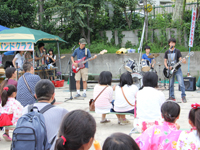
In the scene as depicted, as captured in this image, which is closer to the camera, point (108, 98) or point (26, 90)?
point (26, 90)

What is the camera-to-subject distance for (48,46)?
45.9 feet

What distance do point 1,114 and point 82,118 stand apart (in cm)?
278

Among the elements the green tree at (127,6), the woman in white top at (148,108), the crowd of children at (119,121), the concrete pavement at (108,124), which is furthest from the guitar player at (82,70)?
the green tree at (127,6)

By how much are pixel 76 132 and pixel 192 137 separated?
124 centimetres

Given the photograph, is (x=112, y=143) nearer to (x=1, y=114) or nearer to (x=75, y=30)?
(x=1, y=114)

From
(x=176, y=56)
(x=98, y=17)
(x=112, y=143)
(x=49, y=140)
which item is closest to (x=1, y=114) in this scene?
(x=49, y=140)

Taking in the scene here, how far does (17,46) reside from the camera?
29.0 ft

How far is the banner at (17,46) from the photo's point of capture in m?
8.85

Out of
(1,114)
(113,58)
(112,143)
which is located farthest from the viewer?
(113,58)

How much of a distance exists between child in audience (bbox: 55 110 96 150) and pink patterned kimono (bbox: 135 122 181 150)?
2.94 ft

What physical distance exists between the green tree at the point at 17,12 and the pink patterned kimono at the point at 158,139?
39.9 ft

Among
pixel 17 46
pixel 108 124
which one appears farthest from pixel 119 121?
pixel 17 46

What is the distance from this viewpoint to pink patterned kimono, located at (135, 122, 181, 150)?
2467mm

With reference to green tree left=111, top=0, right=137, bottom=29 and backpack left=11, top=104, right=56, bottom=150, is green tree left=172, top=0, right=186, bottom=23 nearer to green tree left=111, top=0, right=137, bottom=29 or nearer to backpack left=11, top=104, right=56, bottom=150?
green tree left=111, top=0, right=137, bottom=29
